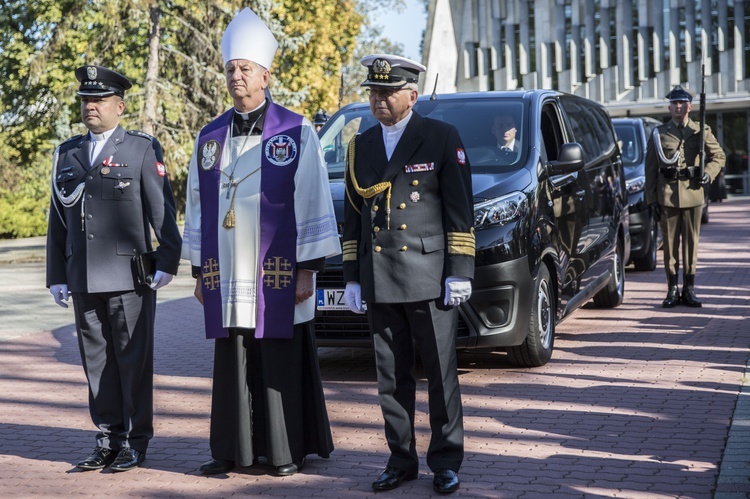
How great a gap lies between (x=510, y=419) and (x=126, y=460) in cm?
225

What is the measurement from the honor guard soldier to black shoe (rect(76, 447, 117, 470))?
7.21 meters

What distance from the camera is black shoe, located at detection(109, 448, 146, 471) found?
5.61 metres

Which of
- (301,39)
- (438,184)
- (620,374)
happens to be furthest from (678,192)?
(301,39)

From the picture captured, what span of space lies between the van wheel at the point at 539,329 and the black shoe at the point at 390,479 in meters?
2.71

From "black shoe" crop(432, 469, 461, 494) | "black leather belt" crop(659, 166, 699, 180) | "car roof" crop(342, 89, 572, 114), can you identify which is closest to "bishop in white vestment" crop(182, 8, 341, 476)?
"black shoe" crop(432, 469, 461, 494)

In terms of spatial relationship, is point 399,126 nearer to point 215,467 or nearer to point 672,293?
point 215,467

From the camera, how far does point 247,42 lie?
5281 millimetres

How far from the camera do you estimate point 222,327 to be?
17.6ft

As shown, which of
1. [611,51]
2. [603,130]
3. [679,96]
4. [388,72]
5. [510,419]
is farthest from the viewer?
[611,51]

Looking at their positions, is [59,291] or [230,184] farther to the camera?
[59,291]

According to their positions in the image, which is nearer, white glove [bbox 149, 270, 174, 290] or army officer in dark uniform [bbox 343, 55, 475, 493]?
army officer in dark uniform [bbox 343, 55, 475, 493]

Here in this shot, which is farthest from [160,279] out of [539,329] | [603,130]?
[603,130]

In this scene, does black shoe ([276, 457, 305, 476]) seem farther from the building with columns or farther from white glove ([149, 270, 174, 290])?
the building with columns

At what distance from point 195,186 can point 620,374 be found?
3.76 meters
